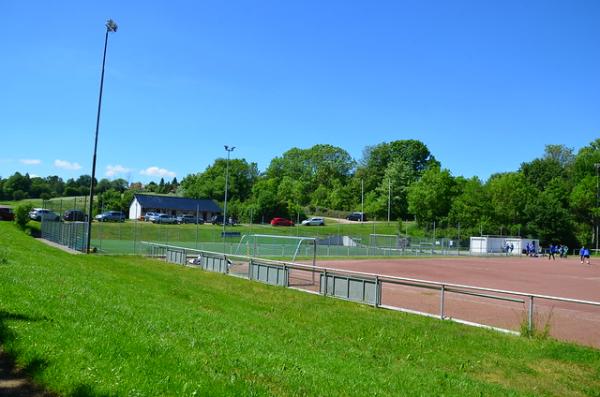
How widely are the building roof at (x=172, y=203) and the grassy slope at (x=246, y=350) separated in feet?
279

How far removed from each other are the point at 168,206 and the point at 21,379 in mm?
95487

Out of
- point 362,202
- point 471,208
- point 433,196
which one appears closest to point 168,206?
point 362,202

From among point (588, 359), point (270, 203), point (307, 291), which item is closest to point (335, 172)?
point (270, 203)

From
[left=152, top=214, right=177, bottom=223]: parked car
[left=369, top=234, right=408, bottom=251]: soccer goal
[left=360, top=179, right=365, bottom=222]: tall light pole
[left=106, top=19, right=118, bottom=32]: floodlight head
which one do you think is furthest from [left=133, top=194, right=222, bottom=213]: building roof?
[left=106, top=19, right=118, bottom=32]: floodlight head

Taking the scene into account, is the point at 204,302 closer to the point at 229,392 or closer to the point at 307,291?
the point at 307,291

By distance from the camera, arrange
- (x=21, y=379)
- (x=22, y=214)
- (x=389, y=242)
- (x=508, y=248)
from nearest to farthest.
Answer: (x=21, y=379) < (x=22, y=214) < (x=508, y=248) < (x=389, y=242)

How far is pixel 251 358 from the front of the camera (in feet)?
22.7

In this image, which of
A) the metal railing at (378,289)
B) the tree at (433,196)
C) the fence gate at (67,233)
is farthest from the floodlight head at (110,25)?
the tree at (433,196)

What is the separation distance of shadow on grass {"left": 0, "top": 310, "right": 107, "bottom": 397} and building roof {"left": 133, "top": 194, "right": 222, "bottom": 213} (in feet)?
295

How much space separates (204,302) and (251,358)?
20.6 feet

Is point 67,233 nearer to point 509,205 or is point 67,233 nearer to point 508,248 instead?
point 508,248

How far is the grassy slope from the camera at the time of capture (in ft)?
18.8

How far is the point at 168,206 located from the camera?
98.8 m

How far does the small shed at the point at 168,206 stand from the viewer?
96562 millimetres
